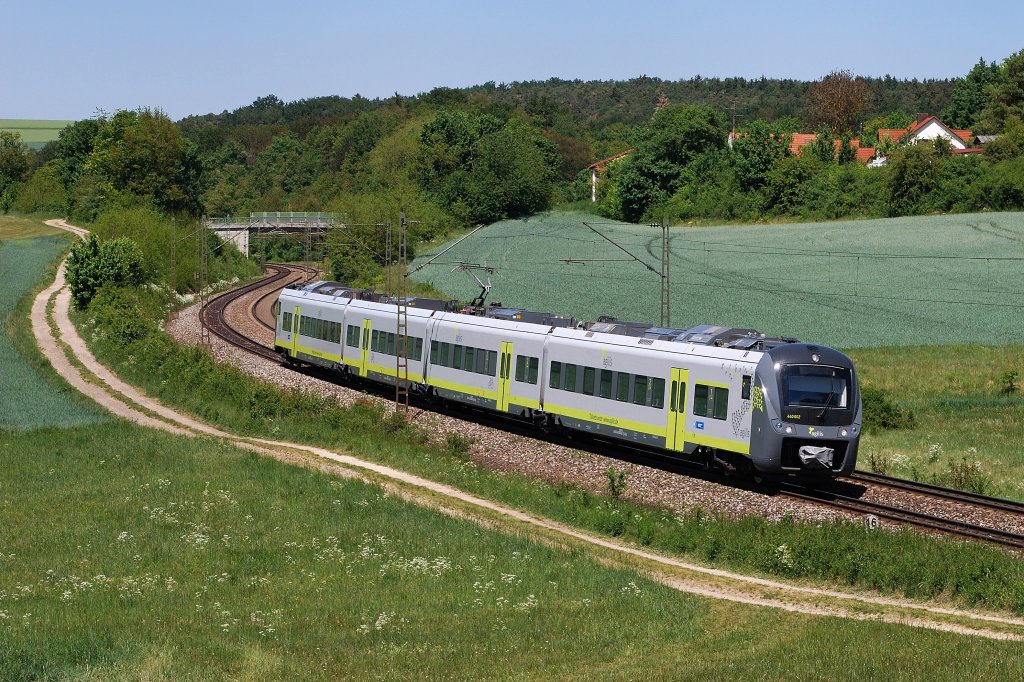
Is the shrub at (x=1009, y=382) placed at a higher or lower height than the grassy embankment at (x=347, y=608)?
lower

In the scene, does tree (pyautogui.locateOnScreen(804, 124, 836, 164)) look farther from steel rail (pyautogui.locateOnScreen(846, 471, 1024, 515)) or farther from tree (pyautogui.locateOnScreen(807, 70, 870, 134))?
steel rail (pyautogui.locateOnScreen(846, 471, 1024, 515))

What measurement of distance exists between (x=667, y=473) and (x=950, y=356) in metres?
28.8

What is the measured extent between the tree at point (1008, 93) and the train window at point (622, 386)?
128 meters

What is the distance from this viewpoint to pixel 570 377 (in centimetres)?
3547

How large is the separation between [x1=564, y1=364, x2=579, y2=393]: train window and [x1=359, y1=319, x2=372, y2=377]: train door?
1370 centimetres

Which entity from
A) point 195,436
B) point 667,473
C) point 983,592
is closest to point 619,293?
point 195,436

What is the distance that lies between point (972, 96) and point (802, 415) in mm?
167814

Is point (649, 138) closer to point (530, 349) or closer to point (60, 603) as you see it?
point (530, 349)

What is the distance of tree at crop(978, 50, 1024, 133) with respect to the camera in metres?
148

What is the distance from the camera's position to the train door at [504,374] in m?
38.4

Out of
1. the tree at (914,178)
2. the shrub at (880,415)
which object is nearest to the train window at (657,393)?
the shrub at (880,415)

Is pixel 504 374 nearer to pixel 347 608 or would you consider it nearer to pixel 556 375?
pixel 556 375

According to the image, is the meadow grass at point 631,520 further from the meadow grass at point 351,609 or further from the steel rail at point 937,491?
the steel rail at point 937,491

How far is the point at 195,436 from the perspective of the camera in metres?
41.8
